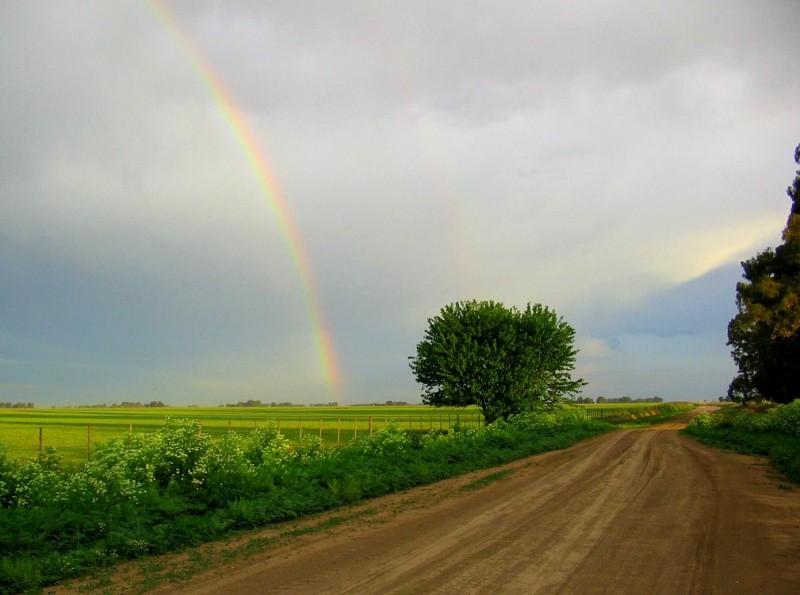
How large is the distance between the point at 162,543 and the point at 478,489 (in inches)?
365

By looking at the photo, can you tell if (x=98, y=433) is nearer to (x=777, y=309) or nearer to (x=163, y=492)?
(x=163, y=492)

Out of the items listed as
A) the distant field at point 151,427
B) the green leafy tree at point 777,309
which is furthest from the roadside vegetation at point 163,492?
the green leafy tree at point 777,309

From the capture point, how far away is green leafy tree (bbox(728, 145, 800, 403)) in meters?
34.7

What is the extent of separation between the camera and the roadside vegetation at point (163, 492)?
912 centimetres

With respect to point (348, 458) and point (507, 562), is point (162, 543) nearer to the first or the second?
point (507, 562)

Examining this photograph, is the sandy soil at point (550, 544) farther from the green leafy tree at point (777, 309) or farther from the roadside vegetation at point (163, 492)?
the green leafy tree at point (777, 309)

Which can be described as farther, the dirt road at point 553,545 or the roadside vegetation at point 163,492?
the roadside vegetation at point 163,492

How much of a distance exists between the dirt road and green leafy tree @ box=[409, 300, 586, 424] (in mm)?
24027

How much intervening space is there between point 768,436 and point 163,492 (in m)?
28.3

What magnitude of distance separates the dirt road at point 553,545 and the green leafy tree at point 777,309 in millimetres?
21514

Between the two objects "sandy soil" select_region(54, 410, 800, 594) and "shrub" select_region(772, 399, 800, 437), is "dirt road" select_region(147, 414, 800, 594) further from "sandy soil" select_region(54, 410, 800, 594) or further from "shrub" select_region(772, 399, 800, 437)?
"shrub" select_region(772, 399, 800, 437)

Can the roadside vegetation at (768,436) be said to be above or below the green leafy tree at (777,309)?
below

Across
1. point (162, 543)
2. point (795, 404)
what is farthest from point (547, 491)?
point (795, 404)

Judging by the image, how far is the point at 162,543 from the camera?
32.6 feet
